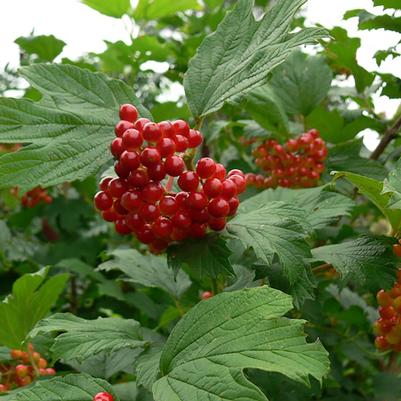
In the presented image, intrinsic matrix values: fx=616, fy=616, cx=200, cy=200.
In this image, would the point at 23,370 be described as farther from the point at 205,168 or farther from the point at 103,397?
the point at 205,168

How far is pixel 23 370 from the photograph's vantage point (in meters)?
1.76

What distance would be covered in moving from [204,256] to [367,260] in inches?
14.9

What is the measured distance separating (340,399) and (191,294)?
717 millimetres

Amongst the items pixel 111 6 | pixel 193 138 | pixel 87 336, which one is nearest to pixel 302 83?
pixel 111 6

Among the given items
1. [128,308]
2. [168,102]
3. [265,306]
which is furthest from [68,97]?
[128,308]

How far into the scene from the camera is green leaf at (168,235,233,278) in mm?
1322

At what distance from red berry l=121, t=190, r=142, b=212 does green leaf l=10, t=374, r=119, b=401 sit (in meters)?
0.37

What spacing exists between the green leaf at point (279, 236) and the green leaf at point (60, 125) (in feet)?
1.15

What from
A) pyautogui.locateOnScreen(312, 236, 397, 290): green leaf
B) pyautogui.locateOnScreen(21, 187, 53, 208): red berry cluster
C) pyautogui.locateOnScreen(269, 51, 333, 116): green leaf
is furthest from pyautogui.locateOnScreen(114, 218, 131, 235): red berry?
pyautogui.locateOnScreen(21, 187, 53, 208): red berry cluster

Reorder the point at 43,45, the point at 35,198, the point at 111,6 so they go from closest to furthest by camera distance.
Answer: the point at 111,6, the point at 43,45, the point at 35,198

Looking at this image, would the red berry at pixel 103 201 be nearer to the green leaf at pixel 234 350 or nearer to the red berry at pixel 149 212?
the red berry at pixel 149 212

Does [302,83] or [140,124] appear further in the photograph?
[302,83]

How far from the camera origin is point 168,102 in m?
2.58

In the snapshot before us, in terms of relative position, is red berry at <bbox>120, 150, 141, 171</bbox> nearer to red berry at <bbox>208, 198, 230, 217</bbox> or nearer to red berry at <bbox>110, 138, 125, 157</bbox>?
red berry at <bbox>110, 138, 125, 157</bbox>
